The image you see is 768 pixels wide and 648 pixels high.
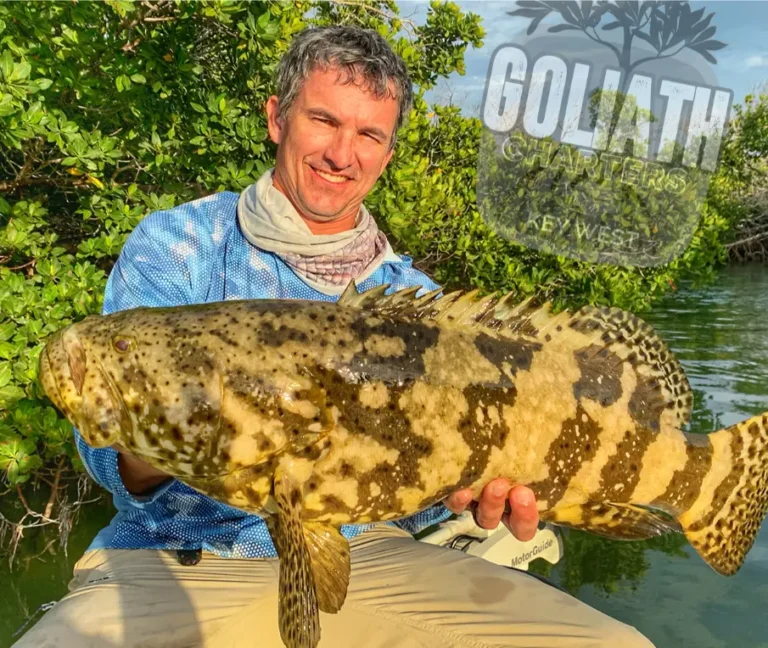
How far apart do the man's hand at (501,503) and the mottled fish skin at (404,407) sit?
0.18 feet

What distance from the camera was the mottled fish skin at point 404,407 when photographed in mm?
2066

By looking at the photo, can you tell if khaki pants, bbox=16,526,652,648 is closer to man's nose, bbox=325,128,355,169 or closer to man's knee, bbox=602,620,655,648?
man's knee, bbox=602,620,655,648

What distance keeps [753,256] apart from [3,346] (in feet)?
117

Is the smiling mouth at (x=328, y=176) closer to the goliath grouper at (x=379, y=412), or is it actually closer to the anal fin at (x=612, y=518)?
the goliath grouper at (x=379, y=412)

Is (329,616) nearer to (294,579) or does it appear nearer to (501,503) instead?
(501,503)

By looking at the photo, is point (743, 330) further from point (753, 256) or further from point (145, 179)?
point (753, 256)

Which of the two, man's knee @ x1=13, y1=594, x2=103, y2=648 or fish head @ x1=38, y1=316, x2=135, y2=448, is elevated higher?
fish head @ x1=38, y1=316, x2=135, y2=448

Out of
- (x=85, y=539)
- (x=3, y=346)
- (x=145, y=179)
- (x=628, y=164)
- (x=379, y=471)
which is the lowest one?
(x=85, y=539)

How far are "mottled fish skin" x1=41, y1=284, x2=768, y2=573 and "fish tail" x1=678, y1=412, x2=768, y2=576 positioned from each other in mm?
11

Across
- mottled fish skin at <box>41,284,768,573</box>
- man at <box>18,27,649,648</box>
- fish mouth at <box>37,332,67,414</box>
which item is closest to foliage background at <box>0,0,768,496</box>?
man at <box>18,27,649,648</box>

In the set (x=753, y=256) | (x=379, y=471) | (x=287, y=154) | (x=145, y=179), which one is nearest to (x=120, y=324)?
(x=379, y=471)

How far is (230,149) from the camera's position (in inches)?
223

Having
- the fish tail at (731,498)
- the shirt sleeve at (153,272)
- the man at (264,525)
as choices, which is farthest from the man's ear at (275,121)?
the fish tail at (731,498)

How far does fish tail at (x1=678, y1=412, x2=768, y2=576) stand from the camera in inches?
111
